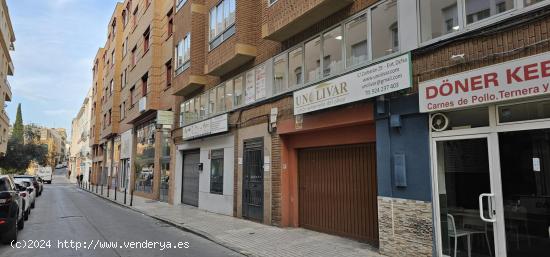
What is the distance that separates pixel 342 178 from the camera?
10.4 m

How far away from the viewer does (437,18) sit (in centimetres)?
755

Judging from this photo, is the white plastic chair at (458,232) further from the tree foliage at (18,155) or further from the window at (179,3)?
the tree foliage at (18,155)

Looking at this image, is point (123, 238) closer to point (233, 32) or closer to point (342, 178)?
point (342, 178)

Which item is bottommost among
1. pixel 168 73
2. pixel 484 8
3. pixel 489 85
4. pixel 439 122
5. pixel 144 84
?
pixel 439 122

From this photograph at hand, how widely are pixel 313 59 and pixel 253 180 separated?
478cm

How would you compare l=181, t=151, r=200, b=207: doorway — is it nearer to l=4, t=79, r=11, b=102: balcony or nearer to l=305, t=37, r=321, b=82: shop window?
l=305, t=37, r=321, b=82: shop window

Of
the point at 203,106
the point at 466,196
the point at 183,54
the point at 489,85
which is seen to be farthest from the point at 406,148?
the point at 183,54

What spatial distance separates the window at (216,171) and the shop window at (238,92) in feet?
7.49

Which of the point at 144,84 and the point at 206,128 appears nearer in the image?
the point at 206,128

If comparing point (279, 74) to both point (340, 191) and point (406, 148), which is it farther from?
point (406, 148)

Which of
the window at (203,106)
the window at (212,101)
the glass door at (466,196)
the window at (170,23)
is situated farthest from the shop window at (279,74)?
the window at (170,23)

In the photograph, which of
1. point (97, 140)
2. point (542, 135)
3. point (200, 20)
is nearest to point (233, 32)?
point (200, 20)

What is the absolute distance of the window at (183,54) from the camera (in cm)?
1931

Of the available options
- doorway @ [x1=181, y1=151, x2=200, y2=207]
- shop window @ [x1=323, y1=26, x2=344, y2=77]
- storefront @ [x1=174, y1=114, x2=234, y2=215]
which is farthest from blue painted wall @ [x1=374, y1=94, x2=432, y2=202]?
doorway @ [x1=181, y1=151, x2=200, y2=207]
